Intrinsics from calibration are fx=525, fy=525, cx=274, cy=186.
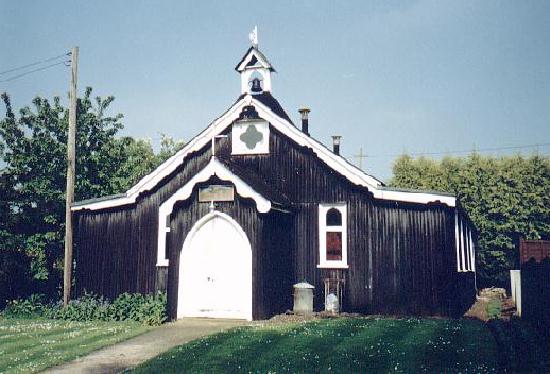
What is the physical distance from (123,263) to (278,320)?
24.3ft

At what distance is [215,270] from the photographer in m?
17.7

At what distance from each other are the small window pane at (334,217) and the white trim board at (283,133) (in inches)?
55.0

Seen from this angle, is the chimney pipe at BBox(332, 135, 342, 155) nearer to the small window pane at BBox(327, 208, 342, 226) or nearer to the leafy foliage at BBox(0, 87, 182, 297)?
the small window pane at BBox(327, 208, 342, 226)

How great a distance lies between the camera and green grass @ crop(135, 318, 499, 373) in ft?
34.1

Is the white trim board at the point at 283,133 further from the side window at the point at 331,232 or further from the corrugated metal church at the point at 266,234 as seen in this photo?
the side window at the point at 331,232

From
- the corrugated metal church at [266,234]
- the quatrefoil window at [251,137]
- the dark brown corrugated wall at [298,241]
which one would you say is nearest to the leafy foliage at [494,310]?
the corrugated metal church at [266,234]

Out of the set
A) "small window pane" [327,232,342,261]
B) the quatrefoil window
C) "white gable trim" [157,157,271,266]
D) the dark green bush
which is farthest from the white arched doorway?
the dark green bush

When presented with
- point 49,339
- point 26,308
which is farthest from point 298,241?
point 26,308

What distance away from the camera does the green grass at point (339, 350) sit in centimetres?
1039

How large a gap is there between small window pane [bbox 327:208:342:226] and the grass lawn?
756 centimetres

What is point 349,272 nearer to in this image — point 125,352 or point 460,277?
point 460,277

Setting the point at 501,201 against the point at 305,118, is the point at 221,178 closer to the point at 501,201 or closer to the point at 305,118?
the point at 305,118

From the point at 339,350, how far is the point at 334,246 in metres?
8.43

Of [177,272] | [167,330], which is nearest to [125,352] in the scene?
[167,330]
